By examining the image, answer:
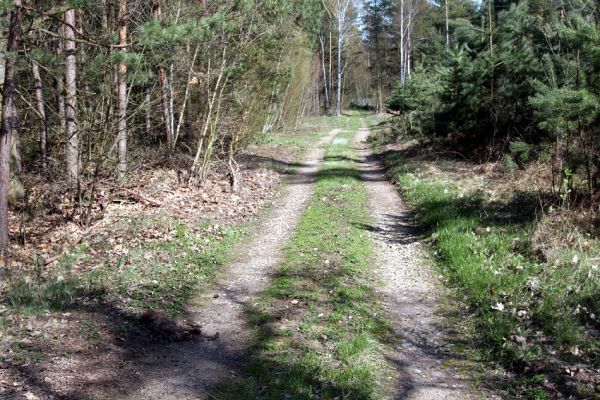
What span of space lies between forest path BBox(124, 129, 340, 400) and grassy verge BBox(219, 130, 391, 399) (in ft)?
0.64

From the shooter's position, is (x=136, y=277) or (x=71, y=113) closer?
(x=136, y=277)

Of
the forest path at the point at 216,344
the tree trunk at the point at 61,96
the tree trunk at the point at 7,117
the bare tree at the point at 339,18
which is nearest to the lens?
the forest path at the point at 216,344

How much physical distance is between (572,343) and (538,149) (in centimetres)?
789

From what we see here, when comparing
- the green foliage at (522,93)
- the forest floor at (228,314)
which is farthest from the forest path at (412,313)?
the green foliage at (522,93)

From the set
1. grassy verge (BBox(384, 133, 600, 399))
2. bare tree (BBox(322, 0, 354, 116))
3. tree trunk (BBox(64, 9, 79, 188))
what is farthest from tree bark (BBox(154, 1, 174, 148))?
bare tree (BBox(322, 0, 354, 116))

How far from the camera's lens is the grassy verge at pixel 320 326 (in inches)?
182

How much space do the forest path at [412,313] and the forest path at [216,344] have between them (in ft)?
5.46

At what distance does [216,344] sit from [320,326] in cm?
121

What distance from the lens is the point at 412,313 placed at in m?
6.39

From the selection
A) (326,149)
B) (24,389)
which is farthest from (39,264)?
(326,149)

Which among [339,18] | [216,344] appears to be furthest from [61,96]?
[339,18]

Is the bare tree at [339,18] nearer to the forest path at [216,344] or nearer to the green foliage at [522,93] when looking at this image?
the green foliage at [522,93]

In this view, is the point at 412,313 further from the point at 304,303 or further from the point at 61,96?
the point at 61,96

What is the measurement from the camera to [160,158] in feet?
48.0
